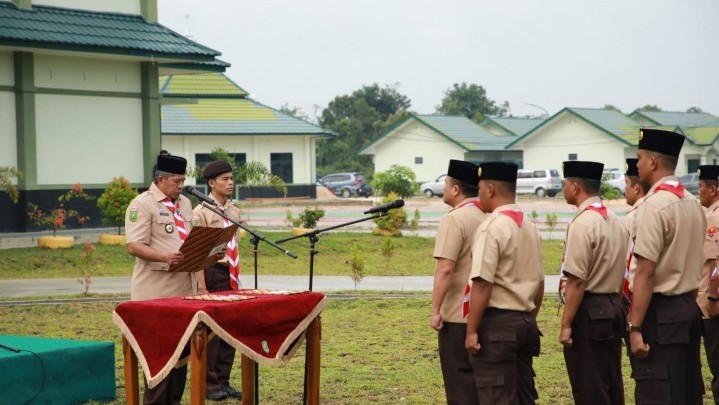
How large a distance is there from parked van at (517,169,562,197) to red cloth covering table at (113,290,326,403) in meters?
52.5

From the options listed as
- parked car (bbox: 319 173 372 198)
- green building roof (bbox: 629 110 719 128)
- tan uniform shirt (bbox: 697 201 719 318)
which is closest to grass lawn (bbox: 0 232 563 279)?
tan uniform shirt (bbox: 697 201 719 318)

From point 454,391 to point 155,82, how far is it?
19.5 m

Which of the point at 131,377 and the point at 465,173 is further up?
the point at 465,173

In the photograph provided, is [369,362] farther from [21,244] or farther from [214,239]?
[21,244]

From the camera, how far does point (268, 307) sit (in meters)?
7.59

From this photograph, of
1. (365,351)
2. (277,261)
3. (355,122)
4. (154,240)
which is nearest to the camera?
(154,240)

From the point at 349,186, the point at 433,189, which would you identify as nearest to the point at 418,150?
the point at 349,186

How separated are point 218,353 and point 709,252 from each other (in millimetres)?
4269

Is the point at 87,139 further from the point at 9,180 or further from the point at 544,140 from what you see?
the point at 544,140

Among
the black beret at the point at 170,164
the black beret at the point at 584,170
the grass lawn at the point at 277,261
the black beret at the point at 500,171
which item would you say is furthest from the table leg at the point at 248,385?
the grass lawn at the point at 277,261

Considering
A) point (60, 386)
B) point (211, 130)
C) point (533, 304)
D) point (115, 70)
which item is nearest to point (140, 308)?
point (60, 386)

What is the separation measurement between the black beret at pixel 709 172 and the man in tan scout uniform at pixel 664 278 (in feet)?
6.97

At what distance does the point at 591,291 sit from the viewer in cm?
714

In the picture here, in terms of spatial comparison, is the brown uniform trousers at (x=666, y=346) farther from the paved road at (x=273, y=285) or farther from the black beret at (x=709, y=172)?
the paved road at (x=273, y=285)
